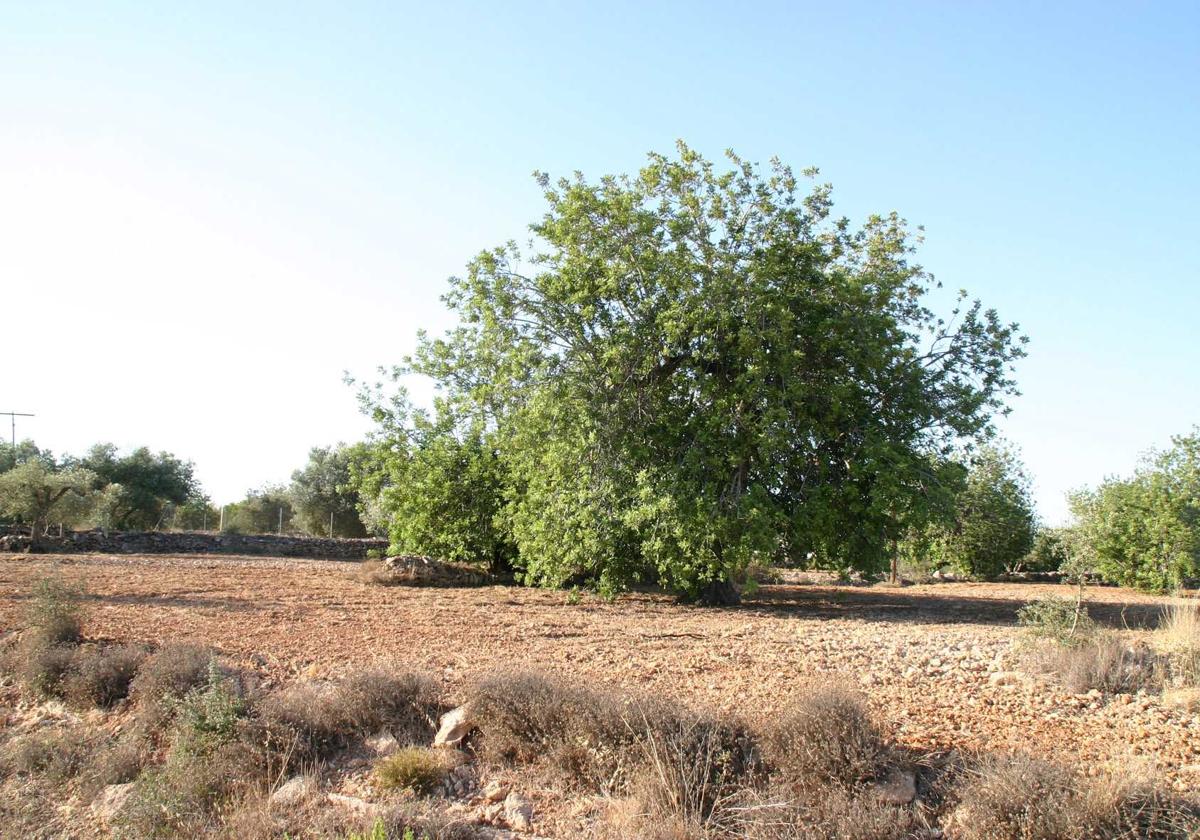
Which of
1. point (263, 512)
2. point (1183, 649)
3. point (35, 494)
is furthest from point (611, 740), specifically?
point (263, 512)

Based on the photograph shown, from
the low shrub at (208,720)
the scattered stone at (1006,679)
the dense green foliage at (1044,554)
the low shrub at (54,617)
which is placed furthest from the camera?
the dense green foliage at (1044,554)

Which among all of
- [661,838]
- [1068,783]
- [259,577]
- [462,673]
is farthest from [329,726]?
[259,577]

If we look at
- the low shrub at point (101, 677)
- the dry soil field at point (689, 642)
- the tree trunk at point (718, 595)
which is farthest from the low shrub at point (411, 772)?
the tree trunk at point (718, 595)

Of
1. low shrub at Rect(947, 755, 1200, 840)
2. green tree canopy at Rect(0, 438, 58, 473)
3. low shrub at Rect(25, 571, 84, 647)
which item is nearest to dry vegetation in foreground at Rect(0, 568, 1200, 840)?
low shrub at Rect(947, 755, 1200, 840)

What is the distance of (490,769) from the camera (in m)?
6.35

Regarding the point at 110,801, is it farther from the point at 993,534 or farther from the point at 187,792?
the point at 993,534

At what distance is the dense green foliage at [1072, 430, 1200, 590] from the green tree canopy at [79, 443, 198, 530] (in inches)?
1504

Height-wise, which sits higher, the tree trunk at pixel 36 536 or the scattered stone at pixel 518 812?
the tree trunk at pixel 36 536

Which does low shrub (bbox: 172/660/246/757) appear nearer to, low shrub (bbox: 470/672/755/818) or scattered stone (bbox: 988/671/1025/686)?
low shrub (bbox: 470/672/755/818)

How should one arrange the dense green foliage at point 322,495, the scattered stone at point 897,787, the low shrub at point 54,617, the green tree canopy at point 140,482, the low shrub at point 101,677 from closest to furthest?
the scattered stone at point 897,787
the low shrub at point 101,677
the low shrub at point 54,617
the green tree canopy at point 140,482
the dense green foliage at point 322,495

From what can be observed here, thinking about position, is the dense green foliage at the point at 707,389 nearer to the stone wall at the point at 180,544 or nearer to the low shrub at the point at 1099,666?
the low shrub at the point at 1099,666

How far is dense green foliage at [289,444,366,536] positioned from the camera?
147ft

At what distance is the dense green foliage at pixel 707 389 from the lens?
42.8 feet

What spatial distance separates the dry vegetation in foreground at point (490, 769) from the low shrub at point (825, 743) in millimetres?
13
